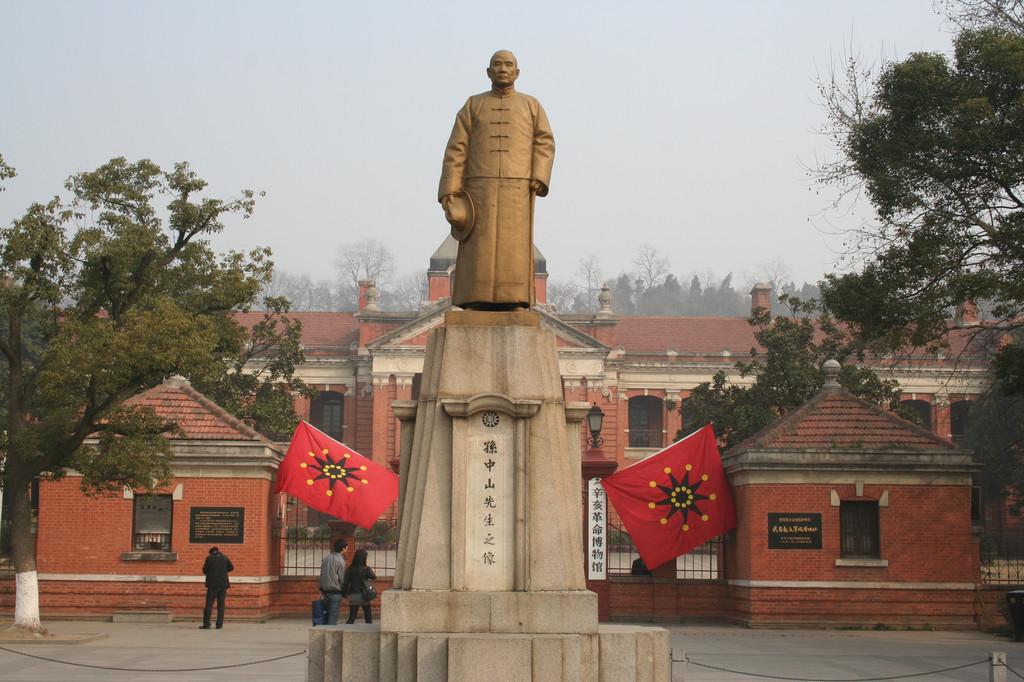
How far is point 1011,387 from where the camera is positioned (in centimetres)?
1972

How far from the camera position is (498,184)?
1117cm

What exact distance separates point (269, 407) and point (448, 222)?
25.0 m

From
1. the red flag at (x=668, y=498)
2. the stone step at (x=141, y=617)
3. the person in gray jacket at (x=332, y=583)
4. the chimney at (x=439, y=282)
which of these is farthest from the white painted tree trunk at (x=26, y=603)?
the chimney at (x=439, y=282)

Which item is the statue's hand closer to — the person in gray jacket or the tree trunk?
the person in gray jacket

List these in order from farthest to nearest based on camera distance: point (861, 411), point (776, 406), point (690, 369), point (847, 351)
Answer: point (690, 369) → point (776, 406) → point (847, 351) → point (861, 411)

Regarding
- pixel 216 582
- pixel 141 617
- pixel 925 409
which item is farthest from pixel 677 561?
pixel 925 409

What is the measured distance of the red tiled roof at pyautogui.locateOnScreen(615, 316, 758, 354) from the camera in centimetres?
5812

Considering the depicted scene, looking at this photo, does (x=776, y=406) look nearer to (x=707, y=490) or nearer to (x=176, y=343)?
(x=707, y=490)

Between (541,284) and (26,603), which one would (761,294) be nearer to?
(541,284)

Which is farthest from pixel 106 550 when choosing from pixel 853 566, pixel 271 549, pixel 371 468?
pixel 853 566

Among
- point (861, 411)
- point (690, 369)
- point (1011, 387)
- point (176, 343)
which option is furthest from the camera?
point (690, 369)

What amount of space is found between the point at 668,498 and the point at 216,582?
7.73 meters

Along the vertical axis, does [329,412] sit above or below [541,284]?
below

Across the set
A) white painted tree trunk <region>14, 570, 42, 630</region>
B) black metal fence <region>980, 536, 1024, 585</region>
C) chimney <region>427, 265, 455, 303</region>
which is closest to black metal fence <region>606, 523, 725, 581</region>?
black metal fence <region>980, 536, 1024, 585</region>
